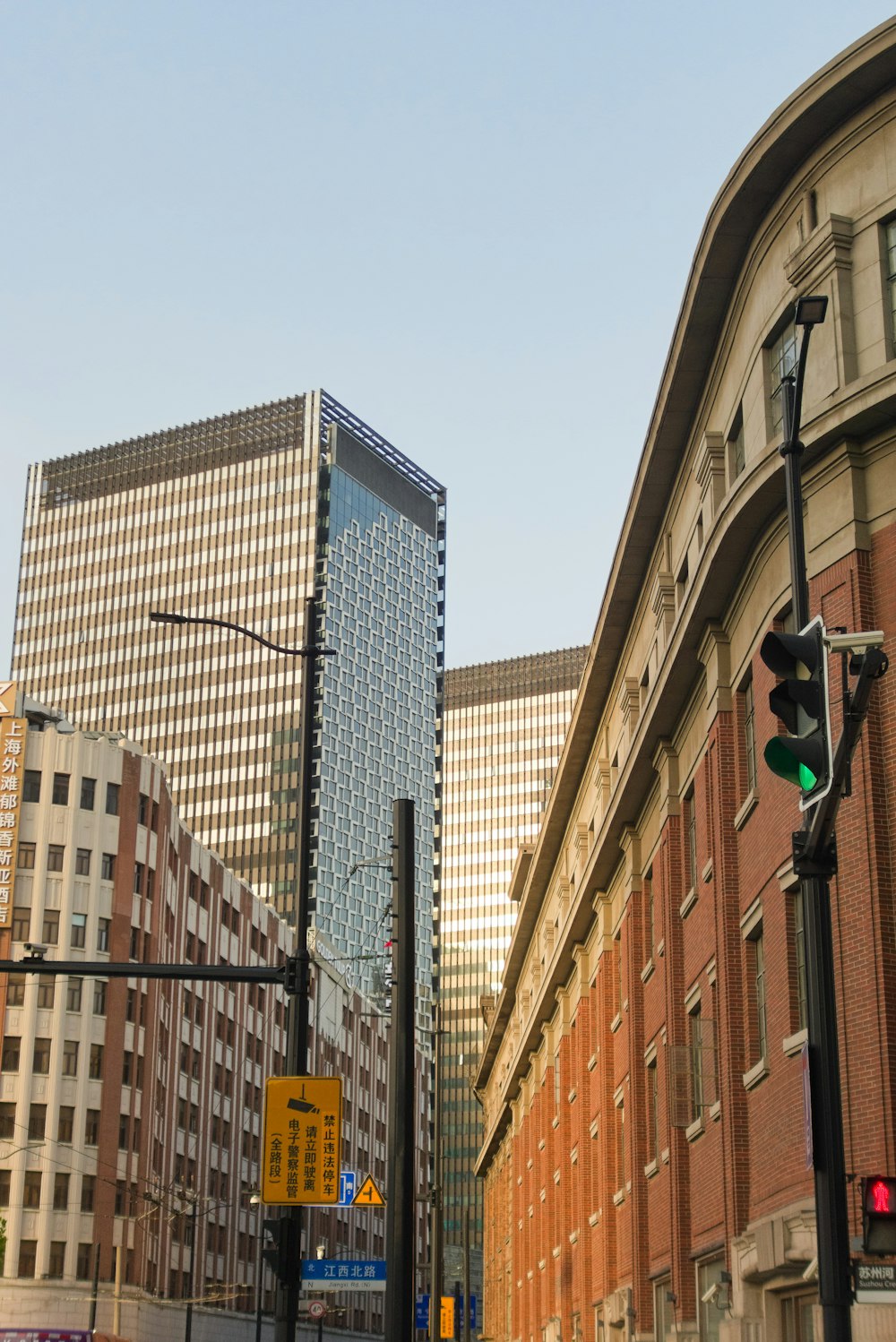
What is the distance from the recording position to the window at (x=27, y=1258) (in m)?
84.1

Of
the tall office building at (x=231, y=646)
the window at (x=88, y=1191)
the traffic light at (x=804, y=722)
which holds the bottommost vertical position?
the traffic light at (x=804, y=722)

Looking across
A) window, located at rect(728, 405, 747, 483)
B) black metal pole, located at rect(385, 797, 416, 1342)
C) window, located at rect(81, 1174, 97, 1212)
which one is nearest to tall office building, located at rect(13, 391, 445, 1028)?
window, located at rect(81, 1174, 97, 1212)

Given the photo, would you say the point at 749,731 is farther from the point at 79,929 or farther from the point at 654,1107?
the point at 79,929

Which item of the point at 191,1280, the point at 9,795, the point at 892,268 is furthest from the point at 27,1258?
the point at 892,268

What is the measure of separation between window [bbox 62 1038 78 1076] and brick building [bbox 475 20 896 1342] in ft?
159

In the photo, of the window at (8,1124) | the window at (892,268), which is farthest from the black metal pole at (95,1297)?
the window at (892,268)

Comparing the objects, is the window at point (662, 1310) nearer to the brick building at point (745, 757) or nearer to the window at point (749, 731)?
the brick building at point (745, 757)

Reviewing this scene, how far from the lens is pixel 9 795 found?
89438 millimetres

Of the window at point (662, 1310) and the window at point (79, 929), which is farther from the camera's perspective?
the window at point (79, 929)

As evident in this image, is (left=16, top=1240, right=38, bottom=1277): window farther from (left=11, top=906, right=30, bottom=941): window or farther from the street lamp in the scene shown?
the street lamp

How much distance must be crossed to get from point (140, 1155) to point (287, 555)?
112 meters

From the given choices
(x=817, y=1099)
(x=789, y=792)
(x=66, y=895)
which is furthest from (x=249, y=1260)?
(x=817, y=1099)

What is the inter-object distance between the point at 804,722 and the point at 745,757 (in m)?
17.4

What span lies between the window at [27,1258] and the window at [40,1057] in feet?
26.8
